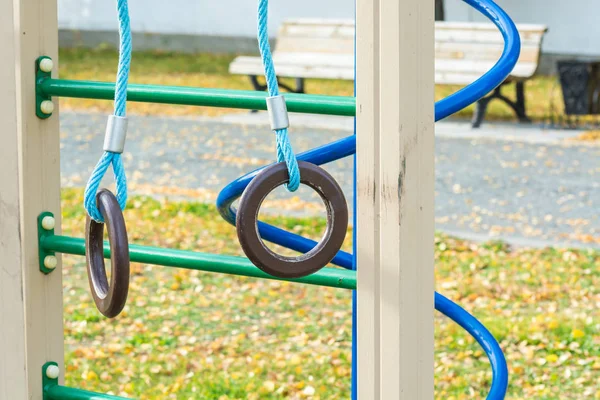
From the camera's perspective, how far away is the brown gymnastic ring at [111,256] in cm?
147

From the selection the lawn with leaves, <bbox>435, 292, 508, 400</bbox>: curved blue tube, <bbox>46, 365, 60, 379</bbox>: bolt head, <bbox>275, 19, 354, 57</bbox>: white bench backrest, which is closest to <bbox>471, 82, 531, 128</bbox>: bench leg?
<bbox>275, 19, 354, 57</bbox>: white bench backrest

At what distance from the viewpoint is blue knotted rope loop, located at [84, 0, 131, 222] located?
5.19 feet

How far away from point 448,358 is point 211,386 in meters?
→ 1.03

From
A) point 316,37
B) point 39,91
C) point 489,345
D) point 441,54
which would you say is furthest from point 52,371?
point 316,37

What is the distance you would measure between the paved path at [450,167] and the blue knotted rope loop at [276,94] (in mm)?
4192

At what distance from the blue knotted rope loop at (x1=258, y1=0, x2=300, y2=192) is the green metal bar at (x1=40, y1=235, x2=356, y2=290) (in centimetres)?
25

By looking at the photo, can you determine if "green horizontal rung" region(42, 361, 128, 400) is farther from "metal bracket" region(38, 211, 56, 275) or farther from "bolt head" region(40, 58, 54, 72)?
"bolt head" region(40, 58, 54, 72)

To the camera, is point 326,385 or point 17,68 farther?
point 326,385

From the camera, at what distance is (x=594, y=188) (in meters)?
6.89

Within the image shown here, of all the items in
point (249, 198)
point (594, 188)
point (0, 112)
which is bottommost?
point (594, 188)

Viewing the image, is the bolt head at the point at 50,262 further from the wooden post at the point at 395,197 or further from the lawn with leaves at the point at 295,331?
the lawn with leaves at the point at 295,331

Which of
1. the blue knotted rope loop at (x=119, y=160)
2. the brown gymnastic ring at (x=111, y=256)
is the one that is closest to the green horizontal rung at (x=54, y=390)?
Result: the brown gymnastic ring at (x=111, y=256)

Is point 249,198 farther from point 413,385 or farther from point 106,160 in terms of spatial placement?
point 413,385

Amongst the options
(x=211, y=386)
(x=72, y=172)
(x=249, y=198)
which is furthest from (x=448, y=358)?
(x=72, y=172)
